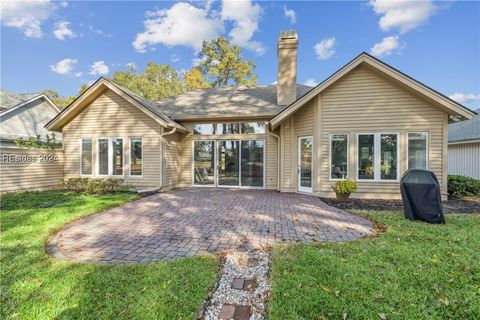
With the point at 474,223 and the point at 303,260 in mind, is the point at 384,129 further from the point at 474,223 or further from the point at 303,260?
the point at 303,260

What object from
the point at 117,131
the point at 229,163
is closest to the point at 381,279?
the point at 229,163

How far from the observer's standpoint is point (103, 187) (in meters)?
10.2

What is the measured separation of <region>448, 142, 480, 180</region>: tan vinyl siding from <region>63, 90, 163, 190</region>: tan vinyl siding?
1711 cm

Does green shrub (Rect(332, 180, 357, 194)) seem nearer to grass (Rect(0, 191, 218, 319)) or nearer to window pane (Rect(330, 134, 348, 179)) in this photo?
window pane (Rect(330, 134, 348, 179))

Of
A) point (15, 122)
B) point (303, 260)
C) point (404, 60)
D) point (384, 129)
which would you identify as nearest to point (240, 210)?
point (303, 260)

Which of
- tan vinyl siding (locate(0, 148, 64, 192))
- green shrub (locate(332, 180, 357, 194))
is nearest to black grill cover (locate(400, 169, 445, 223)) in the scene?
green shrub (locate(332, 180, 357, 194))

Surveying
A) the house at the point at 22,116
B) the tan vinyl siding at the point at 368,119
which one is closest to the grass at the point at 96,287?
the tan vinyl siding at the point at 368,119

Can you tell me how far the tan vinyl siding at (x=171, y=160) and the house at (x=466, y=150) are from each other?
16130mm

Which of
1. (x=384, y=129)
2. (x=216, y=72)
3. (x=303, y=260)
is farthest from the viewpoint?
(x=216, y=72)

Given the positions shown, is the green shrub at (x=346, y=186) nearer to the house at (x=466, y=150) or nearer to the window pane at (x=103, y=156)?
the house at (x=466, y=150)

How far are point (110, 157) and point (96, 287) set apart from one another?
9725mm

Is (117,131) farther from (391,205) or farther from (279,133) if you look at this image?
(391,205)

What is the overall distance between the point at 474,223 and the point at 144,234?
7.40 m

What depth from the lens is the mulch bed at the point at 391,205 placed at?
7117 millimetres
